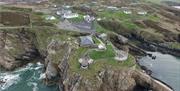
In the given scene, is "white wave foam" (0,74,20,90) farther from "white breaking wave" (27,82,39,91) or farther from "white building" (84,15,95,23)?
"white building" (84,15,95,23)

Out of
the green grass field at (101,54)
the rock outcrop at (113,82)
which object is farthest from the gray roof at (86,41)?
the rock outcrop at (113,82)

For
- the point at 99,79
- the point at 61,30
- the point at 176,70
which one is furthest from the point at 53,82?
the point at 176,70

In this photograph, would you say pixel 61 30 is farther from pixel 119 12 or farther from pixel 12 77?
pixel 119 12

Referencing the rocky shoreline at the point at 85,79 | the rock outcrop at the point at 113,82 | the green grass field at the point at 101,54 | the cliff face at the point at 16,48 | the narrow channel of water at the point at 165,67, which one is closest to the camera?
the rock outcrop at the point at 113,82

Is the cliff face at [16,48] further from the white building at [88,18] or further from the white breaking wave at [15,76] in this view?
the white building at [88,18]

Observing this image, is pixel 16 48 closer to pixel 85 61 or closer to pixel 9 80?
pixel 9 80

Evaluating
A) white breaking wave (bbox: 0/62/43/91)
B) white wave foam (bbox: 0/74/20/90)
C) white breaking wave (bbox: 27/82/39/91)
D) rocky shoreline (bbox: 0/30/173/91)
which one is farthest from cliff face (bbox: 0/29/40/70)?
white breaking wave (bbox: 27/82/39/91)
